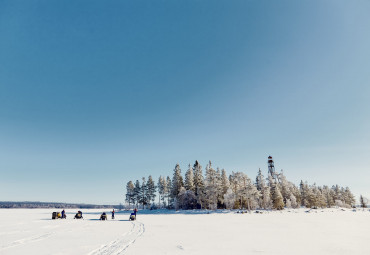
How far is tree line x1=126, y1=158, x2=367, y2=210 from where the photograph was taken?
59.8 meters

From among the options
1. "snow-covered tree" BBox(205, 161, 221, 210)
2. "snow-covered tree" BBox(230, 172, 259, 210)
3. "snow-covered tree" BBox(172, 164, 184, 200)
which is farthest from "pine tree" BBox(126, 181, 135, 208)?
"snow-covered tree" BBox(230, 172, 259, 210)

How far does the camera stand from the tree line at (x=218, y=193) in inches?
2356

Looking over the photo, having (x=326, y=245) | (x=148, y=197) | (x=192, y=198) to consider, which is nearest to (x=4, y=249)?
(x=326, y=245)

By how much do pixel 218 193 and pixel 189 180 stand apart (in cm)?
1230

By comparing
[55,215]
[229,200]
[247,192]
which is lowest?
[229,200]

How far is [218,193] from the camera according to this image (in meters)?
60.8

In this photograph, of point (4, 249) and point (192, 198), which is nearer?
point (4, 249)

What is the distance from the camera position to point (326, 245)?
1094cm

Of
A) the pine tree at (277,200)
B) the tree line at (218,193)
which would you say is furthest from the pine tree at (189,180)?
the pine tree at (277,200)

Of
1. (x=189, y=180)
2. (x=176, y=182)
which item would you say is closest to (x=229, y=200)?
(x=189, y=180)

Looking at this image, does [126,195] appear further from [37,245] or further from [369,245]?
[369,245]

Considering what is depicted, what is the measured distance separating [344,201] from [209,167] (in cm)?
6884

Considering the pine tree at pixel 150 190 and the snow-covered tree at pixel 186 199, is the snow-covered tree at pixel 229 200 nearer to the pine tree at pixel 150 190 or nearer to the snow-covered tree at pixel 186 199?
the snow-covered tree at pixel 186 199

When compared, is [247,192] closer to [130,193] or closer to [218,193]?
[218,193]
